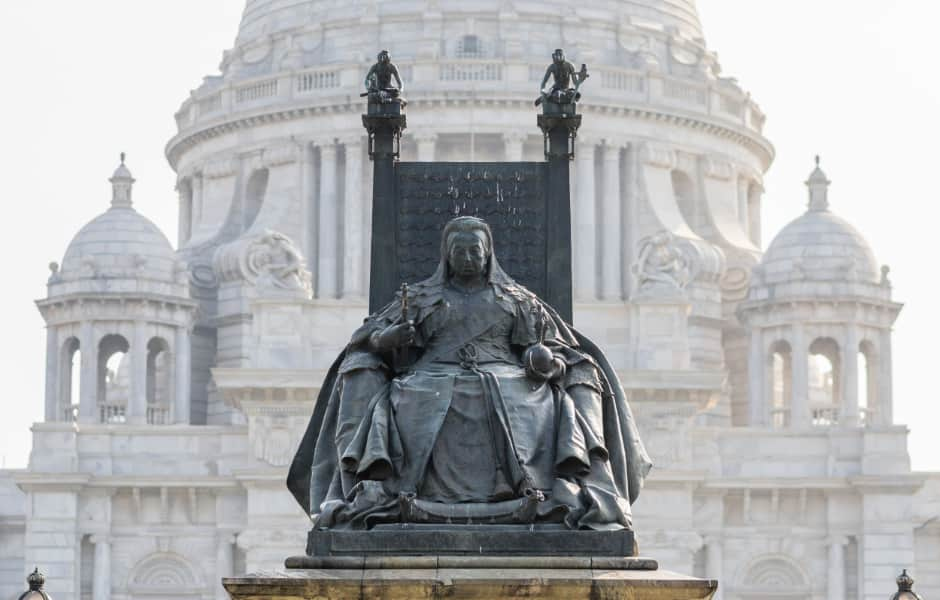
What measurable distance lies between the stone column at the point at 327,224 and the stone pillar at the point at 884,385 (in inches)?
704

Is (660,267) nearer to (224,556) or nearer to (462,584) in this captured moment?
(224,556)

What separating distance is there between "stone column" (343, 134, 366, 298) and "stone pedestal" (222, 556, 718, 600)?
79216 millimetres

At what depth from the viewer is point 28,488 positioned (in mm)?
82875

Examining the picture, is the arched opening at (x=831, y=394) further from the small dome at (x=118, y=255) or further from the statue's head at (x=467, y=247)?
the statue's head at (x=467, y=247)

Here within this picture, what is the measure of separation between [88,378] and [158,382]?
6003mm

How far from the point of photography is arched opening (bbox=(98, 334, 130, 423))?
95.2 metres

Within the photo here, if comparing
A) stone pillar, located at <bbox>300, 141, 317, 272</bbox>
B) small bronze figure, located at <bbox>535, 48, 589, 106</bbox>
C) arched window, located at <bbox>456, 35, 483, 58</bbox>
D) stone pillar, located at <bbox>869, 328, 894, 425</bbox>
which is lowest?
small bronze figure, located at <bbox>535, 48, 589, 106</bbox>

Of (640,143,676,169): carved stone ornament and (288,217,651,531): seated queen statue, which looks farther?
(640,143,676,169): carved stone ornament

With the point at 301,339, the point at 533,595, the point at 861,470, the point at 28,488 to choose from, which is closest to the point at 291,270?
the point at 301,339

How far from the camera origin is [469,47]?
108m

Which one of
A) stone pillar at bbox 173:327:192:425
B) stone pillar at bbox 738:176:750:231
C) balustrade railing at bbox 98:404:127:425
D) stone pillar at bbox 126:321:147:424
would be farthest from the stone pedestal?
stone pillar at bbox 738:176:750:231

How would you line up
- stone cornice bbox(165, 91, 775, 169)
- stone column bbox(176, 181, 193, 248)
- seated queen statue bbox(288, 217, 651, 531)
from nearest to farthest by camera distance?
seated queen statue bbox(288, 217, 651, 531)
stone cornice bbox(165, 91, 775, 169)
stone column bbox(176, 181, 193, 248)

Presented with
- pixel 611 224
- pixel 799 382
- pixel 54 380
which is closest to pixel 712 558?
pixel 799 382

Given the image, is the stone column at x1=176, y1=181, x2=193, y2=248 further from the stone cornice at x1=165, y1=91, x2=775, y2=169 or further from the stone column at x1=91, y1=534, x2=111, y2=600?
the stone column at x1=91, y1=534, x2=111, y2=600
